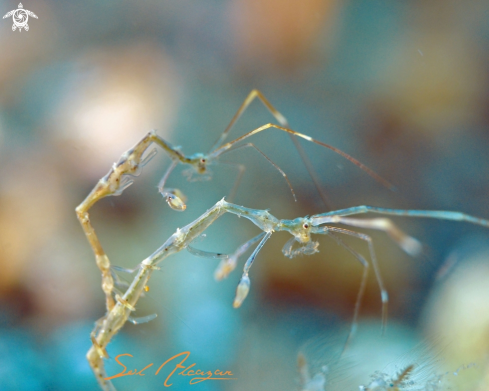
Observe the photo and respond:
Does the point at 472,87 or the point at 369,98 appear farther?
the point at 369,98

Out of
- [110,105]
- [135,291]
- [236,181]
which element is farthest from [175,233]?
[110,105]

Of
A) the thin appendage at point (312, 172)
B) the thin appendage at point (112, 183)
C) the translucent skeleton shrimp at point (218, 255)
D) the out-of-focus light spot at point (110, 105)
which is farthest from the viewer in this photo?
the thin appendage at point (312, 172)

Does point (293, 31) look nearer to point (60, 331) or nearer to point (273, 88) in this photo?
point (273, 88)

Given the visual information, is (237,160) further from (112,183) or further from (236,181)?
(112,183)

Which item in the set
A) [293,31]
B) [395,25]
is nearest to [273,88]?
[293,31]
